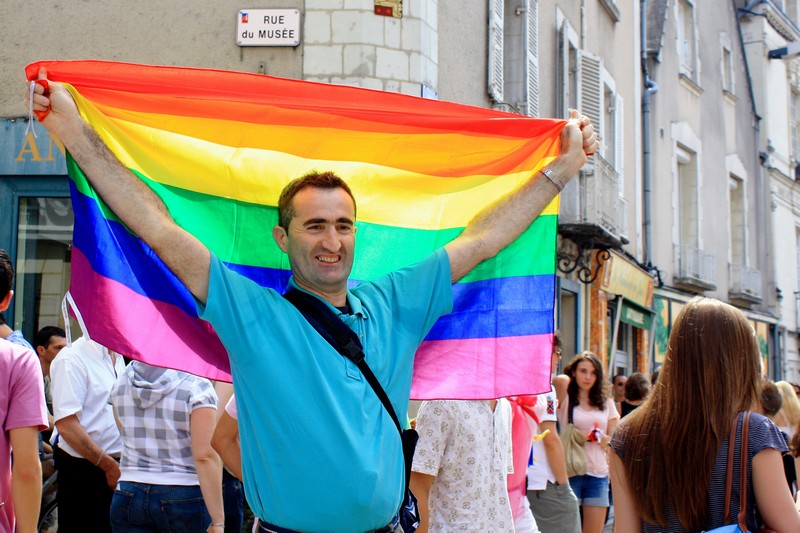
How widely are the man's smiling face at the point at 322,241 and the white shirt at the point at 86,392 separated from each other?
9.88 feet

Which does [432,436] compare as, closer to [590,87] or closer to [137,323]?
[137,323]

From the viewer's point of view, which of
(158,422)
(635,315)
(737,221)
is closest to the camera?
(158,422)

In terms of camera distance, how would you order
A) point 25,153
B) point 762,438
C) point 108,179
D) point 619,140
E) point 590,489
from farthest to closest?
point 619,140
point 25,153
point 590,489
point 108,179
point 762,438

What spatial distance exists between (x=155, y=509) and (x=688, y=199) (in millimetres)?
18900

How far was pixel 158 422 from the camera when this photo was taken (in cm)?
536

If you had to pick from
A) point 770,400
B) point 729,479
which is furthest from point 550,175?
point 770,400

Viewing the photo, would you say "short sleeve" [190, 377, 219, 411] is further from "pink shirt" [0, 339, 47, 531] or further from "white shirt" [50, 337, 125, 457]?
"pink shirt" [0, 339, 47, 531]

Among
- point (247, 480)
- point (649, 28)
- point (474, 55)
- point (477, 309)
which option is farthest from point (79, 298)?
point (649, 28)

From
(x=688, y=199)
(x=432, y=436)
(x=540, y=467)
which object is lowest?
(x=540, y=467)

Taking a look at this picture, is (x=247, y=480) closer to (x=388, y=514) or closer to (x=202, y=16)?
(x=388, y=514)

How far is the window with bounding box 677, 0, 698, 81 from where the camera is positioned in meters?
22.2

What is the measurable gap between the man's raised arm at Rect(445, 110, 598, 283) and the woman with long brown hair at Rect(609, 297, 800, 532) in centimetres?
71

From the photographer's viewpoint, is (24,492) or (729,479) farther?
(24,492)

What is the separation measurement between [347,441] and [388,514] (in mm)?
284
